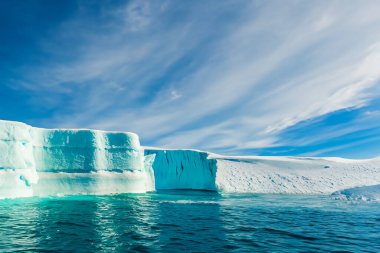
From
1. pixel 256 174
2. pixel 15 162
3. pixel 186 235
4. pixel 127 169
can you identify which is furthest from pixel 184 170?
pixel 186 235

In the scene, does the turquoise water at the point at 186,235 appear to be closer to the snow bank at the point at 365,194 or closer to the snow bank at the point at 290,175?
the snow bank at the point at 365,194

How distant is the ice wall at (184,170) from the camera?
38.4m

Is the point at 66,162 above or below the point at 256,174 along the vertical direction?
above

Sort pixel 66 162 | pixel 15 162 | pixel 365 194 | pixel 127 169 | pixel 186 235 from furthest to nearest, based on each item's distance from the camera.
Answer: pixel 127 169, pixel 66 162, pixel 15 162, pixel 365 194, pixel 186 235

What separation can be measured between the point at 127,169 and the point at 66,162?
5.68 meters

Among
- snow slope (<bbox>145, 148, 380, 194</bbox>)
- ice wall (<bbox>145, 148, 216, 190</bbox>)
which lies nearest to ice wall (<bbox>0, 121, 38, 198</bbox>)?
snow slope (<bbox>145, 148, 380, 194</bbox>)

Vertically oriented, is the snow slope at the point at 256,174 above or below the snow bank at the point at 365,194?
above

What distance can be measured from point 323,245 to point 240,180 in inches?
1122

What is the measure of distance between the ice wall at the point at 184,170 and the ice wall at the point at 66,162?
1140 cm

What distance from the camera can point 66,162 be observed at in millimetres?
24484

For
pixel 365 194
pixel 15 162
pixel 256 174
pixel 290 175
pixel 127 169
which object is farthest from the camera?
pixel 256 174

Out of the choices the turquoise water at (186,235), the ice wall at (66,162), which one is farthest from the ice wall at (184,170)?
the turquoise water at (186,235)

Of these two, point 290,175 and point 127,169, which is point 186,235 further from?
point 290,175

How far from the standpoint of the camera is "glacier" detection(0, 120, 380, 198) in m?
21.2
